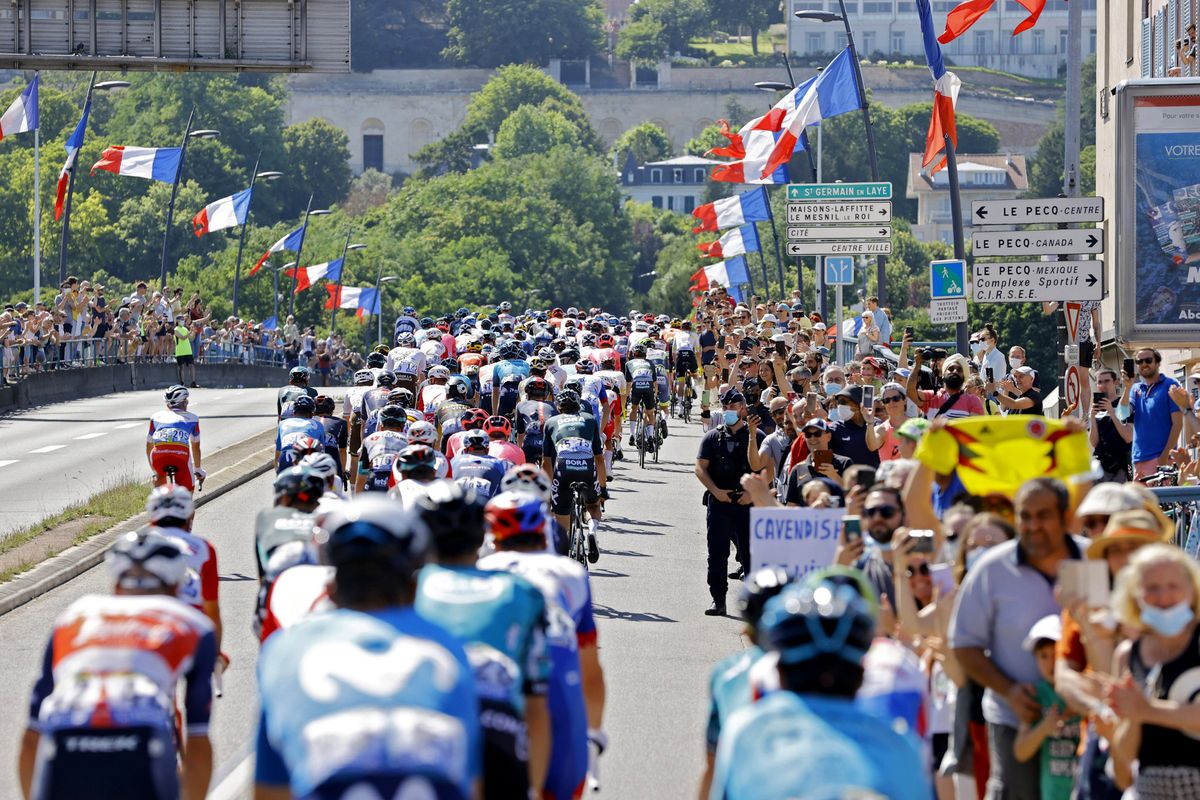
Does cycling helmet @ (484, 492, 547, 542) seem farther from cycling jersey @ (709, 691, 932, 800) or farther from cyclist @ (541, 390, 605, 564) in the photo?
cyclist @ (541, 390, 605, 564)

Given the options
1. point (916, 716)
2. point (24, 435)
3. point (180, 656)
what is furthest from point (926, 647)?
point (24, 435)

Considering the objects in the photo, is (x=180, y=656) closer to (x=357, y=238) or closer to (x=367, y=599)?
(x=367, y=599)

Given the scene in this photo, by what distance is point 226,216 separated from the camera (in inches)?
2313

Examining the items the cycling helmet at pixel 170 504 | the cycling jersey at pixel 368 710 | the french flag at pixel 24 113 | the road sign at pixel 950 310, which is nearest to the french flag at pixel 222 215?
the french flag at pixel 24 113

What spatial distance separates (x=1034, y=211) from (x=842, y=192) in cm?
738

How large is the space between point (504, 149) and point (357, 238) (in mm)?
51963

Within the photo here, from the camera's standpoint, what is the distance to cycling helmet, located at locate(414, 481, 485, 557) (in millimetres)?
7363

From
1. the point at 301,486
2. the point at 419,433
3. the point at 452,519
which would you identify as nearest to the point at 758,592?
the point at 452,519

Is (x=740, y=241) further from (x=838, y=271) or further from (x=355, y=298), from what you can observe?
(x=355, y=298)

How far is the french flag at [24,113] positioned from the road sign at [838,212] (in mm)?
26295

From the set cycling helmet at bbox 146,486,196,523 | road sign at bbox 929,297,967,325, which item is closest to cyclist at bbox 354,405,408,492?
cycling helmet at bbox 146,486,196,523

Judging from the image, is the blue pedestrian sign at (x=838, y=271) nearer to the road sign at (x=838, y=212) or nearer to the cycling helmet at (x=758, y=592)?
the road sign at (x=838, y=212)

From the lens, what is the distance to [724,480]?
17422mm

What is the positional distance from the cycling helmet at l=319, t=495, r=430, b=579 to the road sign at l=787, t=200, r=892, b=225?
22.1 metres
